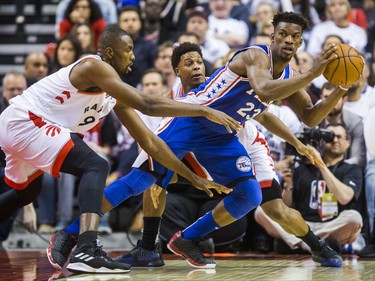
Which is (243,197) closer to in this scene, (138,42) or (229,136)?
(229,136)

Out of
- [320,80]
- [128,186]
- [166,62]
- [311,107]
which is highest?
[166,62]


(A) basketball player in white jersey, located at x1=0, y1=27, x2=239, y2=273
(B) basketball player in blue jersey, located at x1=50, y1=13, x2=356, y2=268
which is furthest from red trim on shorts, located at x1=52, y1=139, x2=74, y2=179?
(B) basketball player in blue jersey, located at x1=50, y1=13, x2=356, y2=268

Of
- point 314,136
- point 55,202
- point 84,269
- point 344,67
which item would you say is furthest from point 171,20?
point 84,269

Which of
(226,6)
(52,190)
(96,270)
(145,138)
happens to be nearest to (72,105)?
(145,138)

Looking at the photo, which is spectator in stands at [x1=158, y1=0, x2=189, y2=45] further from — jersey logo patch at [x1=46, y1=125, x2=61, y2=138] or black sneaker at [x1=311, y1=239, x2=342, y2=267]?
jersey logo patch at [x1=46, y1=125, x2=61, y2=138]

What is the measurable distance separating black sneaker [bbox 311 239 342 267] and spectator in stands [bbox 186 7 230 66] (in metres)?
4.79

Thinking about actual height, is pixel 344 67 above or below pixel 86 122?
above

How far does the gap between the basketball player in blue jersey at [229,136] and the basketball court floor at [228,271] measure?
240 mm

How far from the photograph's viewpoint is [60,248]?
6.14 metres

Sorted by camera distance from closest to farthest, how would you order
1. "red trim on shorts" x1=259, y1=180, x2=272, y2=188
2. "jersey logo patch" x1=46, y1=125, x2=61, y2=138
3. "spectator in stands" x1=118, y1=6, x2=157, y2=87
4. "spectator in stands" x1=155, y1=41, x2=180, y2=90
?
"jersey logo patch" x1=46, y1=125, x2=61, y2=138 < "red trim on shorts" x1=259, y1=180, x2=272, y2=188 < "spectator in stands" x1=155, y1=41, x2=180, y2=90 < "spectator in stands" x1=118, y1=6, x2=157, y2=87

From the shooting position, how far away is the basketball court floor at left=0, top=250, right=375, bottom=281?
5.74 metres

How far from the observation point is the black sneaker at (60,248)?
6090 millimetres

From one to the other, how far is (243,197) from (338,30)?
552 cm

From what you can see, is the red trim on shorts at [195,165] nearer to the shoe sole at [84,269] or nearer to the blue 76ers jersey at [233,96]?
the blue 76ers jersey at [233,96]
